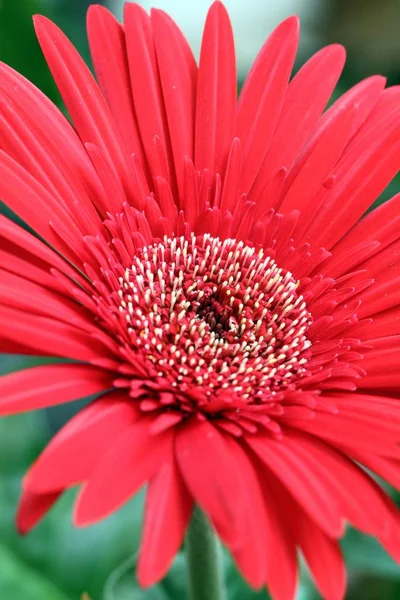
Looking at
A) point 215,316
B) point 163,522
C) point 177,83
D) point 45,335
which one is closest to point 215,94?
point 177,83

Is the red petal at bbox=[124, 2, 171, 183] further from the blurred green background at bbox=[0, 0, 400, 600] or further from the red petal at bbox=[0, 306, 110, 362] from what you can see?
the blurred green background at bbox=[0, 0, 400, 600]

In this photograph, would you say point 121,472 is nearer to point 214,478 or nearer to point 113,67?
point 214,478

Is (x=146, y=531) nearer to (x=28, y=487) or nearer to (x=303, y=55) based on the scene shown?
(x=28, y=487)

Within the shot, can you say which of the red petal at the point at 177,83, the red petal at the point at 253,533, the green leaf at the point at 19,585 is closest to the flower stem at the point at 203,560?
the red petal at the point at 253,533

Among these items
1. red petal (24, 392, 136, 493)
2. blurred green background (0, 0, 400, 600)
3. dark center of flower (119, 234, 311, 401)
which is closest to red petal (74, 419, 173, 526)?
red petal (24, 392, 136, 493)

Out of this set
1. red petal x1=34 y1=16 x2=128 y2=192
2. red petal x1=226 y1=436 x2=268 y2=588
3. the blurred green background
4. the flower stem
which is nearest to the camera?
red petal x1=226 y1=436 x2=268 y2=588

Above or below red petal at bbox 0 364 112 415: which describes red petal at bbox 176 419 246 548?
below

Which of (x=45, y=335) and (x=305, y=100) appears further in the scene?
(x=305, y=100)

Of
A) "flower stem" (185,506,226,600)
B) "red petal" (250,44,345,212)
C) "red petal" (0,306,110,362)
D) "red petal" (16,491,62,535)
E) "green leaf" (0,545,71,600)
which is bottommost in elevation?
"flower stem" (185,506,226,600)
